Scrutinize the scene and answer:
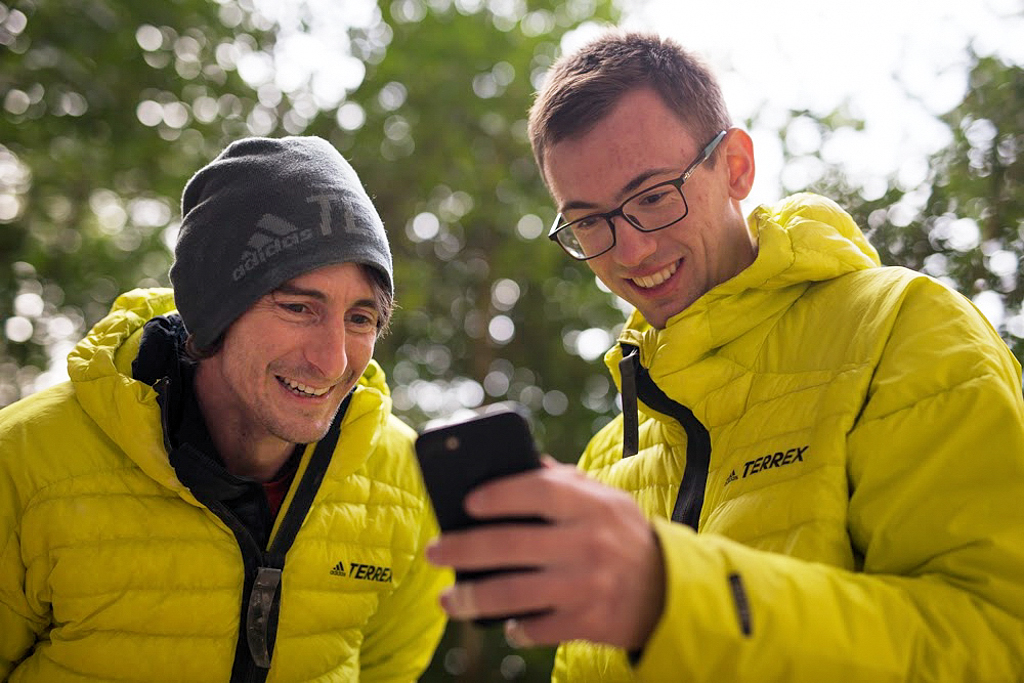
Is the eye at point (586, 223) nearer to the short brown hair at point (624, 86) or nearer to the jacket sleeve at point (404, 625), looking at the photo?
the short brown hair at point (624, 86)

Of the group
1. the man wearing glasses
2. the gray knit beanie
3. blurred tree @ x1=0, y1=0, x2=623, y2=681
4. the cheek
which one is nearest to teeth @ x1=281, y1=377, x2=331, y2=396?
the cheek

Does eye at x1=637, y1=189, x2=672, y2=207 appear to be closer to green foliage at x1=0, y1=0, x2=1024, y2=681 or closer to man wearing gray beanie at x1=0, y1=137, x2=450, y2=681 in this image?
man wearing gray beanie at x1=0, y1=137, x2=450, y2=681

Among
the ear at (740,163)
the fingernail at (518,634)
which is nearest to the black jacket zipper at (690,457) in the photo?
the ear at (740,163)

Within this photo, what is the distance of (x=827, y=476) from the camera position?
4.66 ft

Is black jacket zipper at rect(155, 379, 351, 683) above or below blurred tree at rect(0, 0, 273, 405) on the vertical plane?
below

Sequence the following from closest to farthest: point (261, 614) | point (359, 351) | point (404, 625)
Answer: point (261, 614) → point (359, 351) → point (404, 625)

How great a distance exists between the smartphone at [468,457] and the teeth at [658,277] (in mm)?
951

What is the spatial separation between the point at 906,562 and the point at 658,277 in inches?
34.7

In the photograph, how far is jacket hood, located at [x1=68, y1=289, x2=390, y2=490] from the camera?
2121 mm

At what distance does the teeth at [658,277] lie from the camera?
196 centimetres

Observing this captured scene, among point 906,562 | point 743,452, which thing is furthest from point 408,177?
point 906,562

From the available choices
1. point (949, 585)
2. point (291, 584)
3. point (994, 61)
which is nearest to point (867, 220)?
point (994, 61)

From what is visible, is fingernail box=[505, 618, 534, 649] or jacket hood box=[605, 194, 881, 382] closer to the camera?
fingernail box=[505, 618, 534, 649]

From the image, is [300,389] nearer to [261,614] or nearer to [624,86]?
[261,614]
